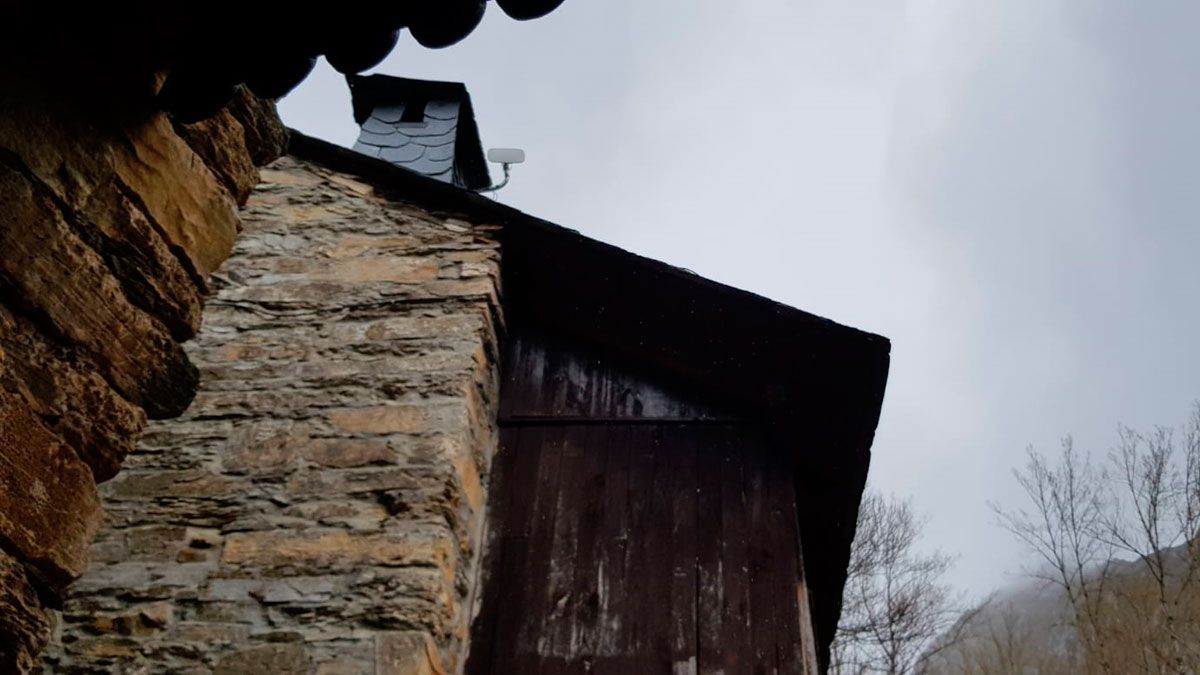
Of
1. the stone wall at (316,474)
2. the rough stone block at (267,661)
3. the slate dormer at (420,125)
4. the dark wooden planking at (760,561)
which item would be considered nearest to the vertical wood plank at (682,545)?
the dark wooden planking at (760,561)

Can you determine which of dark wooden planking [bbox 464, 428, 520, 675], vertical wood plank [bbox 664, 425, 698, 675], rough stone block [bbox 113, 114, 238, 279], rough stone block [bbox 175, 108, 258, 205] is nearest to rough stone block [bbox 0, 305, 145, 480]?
rough stone block [bbox 113, 114, 238, 279]

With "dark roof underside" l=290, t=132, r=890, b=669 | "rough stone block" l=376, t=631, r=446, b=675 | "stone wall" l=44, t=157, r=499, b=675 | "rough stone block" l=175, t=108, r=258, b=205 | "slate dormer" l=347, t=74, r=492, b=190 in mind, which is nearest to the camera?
"rough stone block" l=175, t=108, r=258, b=205

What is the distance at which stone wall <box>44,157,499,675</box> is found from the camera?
8.95 feet

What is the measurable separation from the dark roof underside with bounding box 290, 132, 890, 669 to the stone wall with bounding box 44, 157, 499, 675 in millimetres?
238

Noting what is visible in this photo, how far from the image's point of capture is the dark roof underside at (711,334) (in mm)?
3623

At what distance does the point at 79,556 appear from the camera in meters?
1.30

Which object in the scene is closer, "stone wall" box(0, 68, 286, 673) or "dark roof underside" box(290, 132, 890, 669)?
"stone wall" box(0, 68, 286, 673)

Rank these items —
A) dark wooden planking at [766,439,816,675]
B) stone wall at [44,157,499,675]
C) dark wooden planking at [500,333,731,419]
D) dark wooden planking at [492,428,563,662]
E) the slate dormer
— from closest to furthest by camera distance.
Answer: stone wall at [44,157,499,675] → dark wooden planking at [766,439,816,675] → dark wooden planking at [492,428,563,662] → dark wooden planking at [500,333,731,419] → the slate dormer

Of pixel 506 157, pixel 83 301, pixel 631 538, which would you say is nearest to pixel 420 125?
pixel 506 157

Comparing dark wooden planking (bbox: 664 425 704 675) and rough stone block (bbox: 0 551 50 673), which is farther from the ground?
dark wooden planking (bbox: 664 425 704 675)

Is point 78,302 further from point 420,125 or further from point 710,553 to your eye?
point 420,125

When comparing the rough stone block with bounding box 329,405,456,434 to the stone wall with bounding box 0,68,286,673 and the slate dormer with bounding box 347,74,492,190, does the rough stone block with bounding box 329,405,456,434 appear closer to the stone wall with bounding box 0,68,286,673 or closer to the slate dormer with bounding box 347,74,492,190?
the stone wall with bounding box 0,68,286,673

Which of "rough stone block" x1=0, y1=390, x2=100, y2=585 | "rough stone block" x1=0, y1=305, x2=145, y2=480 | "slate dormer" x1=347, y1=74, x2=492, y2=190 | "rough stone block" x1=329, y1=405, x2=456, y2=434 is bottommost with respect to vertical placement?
"rough stone block" x1=0, y1=390, x2=100, y2=585

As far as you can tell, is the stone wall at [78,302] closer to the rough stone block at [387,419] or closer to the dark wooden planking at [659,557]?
the rough stone block at [387,419]
